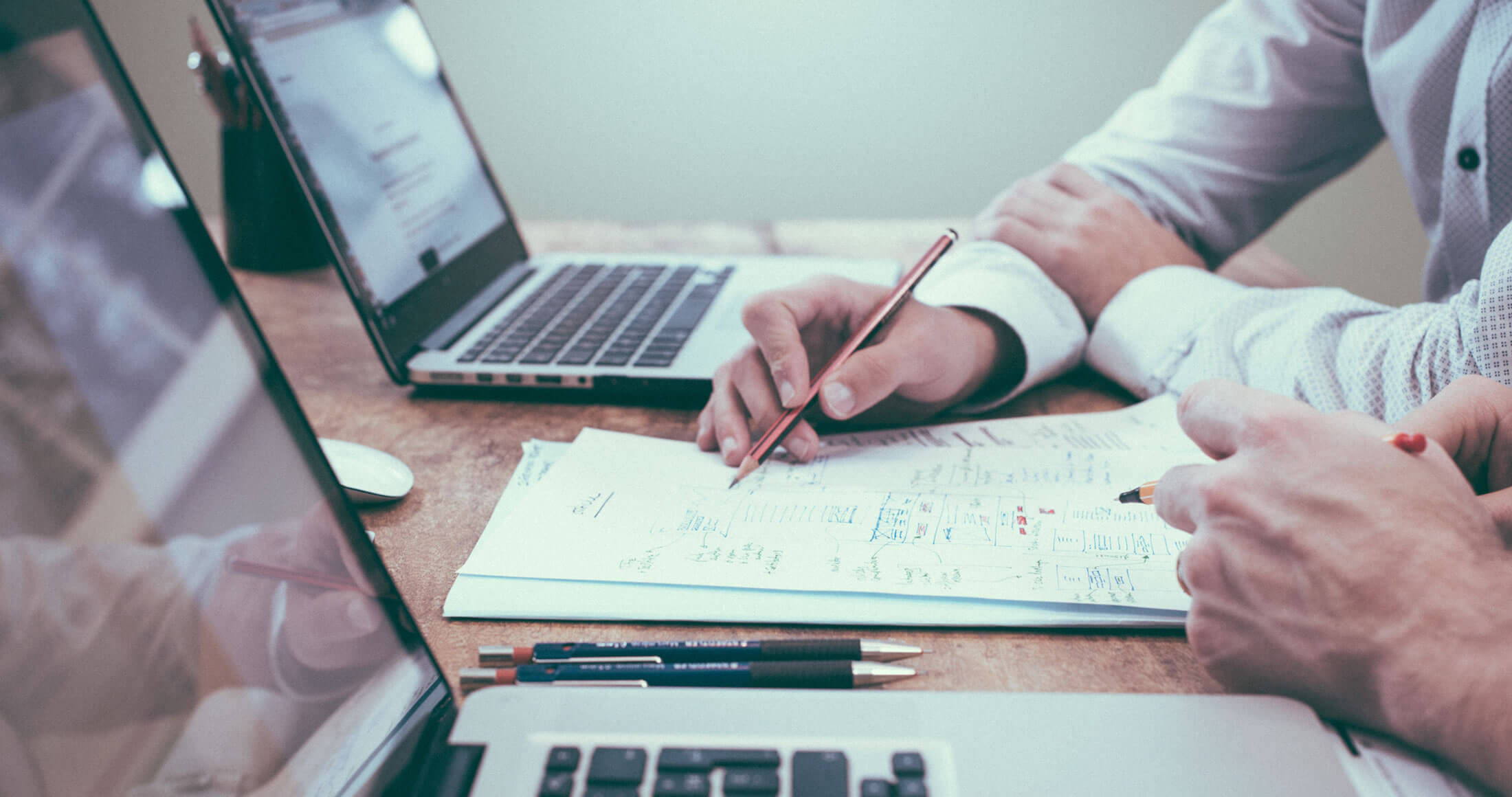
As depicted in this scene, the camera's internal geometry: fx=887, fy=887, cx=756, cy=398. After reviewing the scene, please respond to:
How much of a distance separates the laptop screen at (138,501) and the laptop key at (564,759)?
64 millimetres

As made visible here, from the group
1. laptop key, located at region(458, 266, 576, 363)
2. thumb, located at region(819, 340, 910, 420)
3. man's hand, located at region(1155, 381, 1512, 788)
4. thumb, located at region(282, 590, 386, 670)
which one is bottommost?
man's hand, located at region(1155, 381, 1512, 788)

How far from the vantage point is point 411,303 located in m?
0.70

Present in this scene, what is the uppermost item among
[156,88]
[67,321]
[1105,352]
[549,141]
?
[156,88]

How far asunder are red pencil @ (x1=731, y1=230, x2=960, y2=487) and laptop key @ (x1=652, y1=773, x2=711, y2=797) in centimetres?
25

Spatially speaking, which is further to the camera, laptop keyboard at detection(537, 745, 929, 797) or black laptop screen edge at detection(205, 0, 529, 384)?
black laptop screen edge at detection(205, 0, 529, 384)

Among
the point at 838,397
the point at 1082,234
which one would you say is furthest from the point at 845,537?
the point at 1082,234

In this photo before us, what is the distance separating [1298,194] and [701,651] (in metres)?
0.85

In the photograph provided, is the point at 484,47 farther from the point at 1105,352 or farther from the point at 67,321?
the point at 67,321

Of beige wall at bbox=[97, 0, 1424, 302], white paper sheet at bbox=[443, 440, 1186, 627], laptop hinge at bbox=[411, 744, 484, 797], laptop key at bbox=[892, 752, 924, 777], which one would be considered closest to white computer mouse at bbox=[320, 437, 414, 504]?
white paper sheet at bbox=[443, 440, 1186, 627]

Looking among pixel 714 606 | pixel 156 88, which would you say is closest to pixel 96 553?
pixel 714 606

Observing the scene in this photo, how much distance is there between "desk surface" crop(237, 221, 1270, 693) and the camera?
0.38 meters

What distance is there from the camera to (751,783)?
28 centimetres

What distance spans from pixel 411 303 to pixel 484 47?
132cm

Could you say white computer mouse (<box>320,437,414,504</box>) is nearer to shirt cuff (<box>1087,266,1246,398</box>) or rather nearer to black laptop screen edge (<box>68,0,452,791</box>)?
black laptop screen edge (<box>68,0,452,791</box>)
